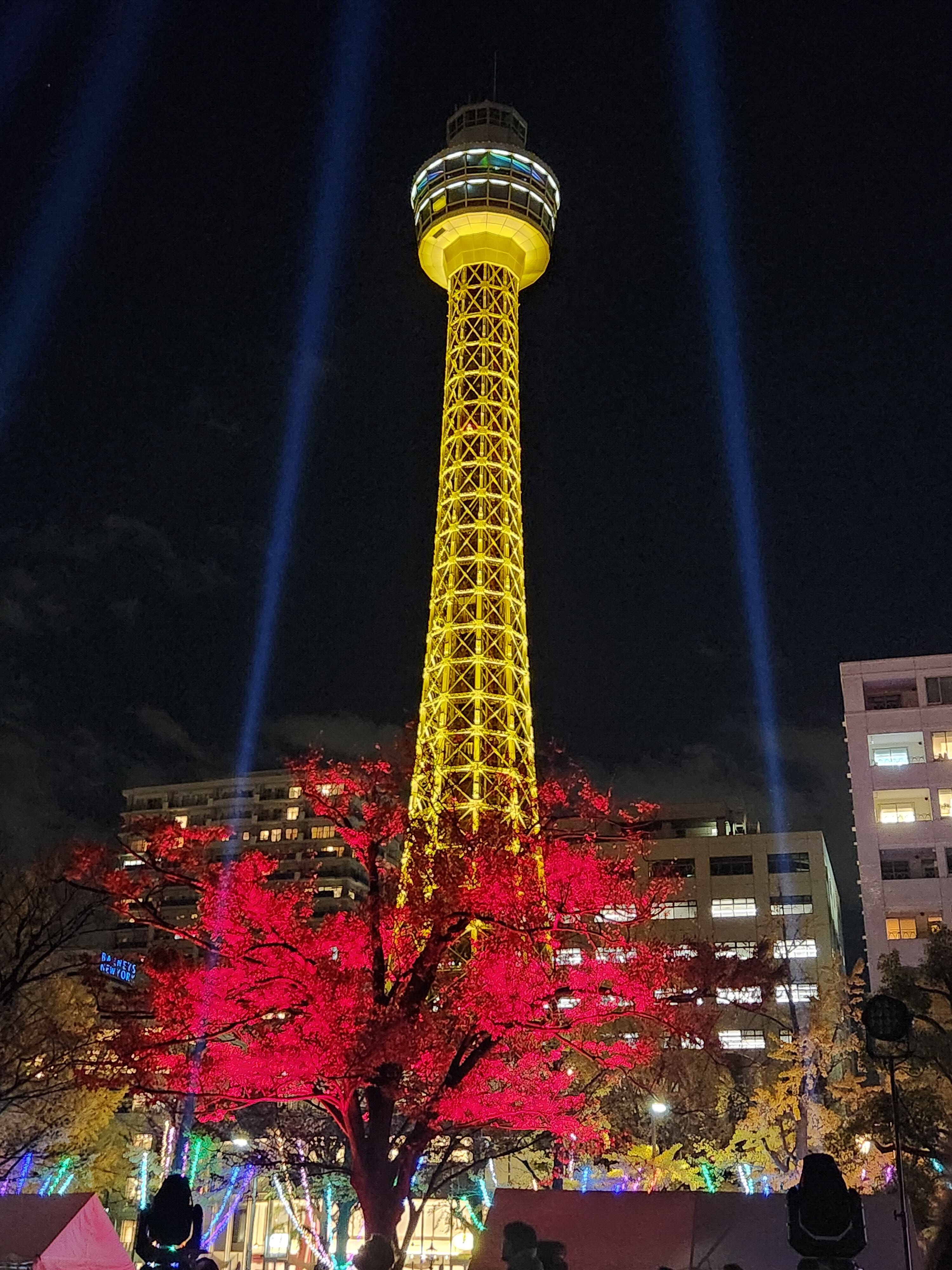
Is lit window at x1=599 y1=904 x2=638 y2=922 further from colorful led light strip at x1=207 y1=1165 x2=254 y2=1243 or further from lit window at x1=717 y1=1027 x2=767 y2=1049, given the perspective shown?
lit window at x1=717 y1=1027 x2=767 y2=1049

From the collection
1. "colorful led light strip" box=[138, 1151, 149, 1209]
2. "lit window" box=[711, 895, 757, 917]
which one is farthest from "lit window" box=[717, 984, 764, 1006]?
"colorful led light strip" box=[138, 1151, 149, 1209]

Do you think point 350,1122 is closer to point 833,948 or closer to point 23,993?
point 23,993

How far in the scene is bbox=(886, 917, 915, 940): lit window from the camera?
39.2 meters

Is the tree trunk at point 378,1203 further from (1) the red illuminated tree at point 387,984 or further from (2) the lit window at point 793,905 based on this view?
(2) the lit window at point 793,905

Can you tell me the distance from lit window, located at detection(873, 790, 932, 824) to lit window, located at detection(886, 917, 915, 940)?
12.4 ft

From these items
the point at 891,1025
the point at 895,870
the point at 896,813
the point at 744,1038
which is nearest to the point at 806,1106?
the point at 891,1025

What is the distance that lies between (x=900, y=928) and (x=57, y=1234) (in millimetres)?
32209

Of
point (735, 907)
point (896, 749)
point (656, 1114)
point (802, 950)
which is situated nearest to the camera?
point (656, 1114)

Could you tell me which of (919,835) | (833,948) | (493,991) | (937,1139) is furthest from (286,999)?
(833,948)

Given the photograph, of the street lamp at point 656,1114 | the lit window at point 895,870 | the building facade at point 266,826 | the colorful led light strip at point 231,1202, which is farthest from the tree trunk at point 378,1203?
the building facade at point 266,826

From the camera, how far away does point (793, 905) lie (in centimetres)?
5775

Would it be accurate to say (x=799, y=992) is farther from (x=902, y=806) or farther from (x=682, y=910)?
(x=902, y=806)

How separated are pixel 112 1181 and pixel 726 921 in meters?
36.5

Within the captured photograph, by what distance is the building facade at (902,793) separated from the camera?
39.7 meters
